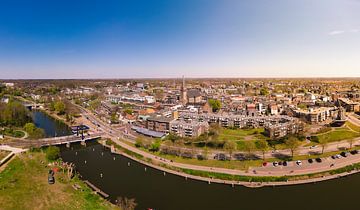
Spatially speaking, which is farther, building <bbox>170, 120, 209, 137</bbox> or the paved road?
building <bbox>170, 120, 209, 137</bbox>

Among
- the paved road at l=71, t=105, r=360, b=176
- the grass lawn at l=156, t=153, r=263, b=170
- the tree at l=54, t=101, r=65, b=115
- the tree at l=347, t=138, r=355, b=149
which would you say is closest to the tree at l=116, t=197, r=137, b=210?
the paved road at l=71, t=105, r=360, b=176

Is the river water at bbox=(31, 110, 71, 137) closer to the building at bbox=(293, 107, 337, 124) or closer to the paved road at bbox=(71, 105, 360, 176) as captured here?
the paved road at bbox=(71, 105, 360, 176)

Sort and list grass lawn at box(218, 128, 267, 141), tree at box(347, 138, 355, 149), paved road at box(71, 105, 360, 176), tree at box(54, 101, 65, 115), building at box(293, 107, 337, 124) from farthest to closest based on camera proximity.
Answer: tree at box(54, 101, 65, 115)
building at box(293, 107, 337, 124)
grass lawn at box(218, 128, 267, 141)
tree at box(347, 138, 355, 149)
paved road at box(71, 105, 360, 176)

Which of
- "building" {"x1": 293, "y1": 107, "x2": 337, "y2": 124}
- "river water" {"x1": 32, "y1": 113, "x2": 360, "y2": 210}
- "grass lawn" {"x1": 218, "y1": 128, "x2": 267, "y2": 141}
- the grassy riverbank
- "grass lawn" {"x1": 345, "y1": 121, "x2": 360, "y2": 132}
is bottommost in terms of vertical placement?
"river water" {"x1": 32, "y1": 113, "x2": 360, "y2": 210}

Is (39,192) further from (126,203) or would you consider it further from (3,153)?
(3,153)

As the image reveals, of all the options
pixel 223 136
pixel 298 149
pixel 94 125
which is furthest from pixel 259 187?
pixel 94 125

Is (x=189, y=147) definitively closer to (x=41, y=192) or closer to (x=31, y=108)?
(x=41, y=192)
